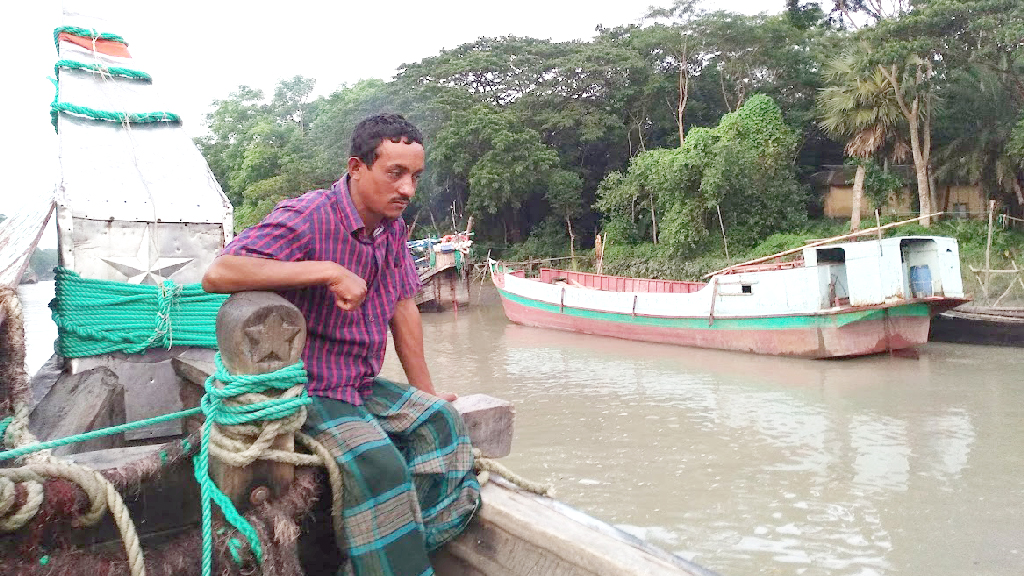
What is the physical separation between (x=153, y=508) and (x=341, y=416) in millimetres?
430

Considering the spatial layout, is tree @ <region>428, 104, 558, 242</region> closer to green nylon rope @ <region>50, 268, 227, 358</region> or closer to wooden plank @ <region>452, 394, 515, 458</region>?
green nylon rope @ <region>50, 268, 227, 358</region>

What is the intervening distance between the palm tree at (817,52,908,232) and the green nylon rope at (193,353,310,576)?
1774 cm

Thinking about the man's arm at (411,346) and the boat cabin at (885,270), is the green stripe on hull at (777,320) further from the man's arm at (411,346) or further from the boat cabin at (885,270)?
the man's arm at (411,346)

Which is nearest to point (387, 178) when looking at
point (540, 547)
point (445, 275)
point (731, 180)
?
point (540, 547)

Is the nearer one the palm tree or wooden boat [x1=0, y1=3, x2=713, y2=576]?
wooden boat [x1=0, y1=3, x2=713, y2=576]

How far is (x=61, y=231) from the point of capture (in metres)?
2.09

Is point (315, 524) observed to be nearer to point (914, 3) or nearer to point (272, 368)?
point (272, 368)

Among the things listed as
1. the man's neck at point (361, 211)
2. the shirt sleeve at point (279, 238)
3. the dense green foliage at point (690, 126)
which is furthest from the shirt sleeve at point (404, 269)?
the dense green foliage at point (690, 126)

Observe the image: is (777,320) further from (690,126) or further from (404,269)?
(690,126)

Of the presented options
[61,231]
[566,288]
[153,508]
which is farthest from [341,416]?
[566,288]

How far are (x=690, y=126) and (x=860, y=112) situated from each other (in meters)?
6.74

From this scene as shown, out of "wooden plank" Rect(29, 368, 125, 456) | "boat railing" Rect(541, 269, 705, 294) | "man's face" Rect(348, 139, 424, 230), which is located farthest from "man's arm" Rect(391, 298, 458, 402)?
"boat railing" Rect(541, 269, 705, 294)

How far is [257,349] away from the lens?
134 cm

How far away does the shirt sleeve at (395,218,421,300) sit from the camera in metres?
1.98
